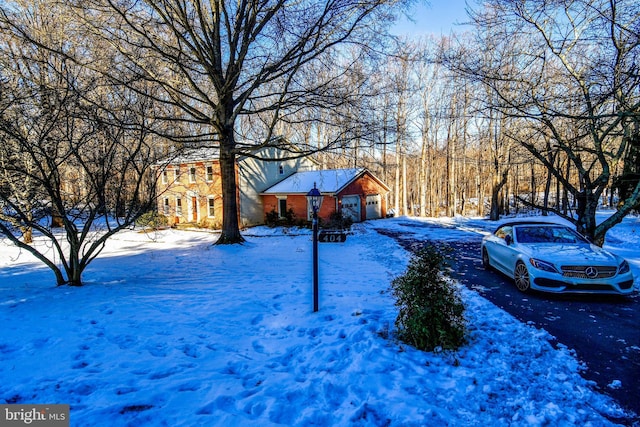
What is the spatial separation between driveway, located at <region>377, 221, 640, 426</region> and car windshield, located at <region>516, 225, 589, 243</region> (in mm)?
1149

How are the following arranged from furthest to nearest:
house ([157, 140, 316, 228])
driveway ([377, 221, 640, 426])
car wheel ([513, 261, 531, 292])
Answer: house ([157, 140, 316, 228]) → car wheel ([513, 261, 531, 292]) → driveway ([377, 221, 640, 426])

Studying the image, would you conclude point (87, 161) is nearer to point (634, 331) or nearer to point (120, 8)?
point (120, 8)

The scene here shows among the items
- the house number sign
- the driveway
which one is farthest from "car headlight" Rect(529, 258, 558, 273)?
the house number sign

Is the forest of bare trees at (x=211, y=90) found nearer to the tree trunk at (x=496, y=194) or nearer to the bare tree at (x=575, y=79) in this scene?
the bare tree at (x=575, y=79)

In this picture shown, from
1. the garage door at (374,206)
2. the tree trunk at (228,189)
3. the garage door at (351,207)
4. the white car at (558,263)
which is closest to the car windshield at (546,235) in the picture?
the white car at (558,263)

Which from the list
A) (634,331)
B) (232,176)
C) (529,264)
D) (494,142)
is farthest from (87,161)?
(494,142)

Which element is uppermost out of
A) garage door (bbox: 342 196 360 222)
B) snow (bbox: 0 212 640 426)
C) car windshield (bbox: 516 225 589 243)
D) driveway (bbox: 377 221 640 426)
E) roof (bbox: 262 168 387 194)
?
roof (bbox: 262 168 387 194)

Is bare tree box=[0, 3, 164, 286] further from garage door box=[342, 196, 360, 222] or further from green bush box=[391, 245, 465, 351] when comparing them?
garage door box=[342, 196, 360, 222]

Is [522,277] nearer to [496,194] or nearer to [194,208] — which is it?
[496,194]

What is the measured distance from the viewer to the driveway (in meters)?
3.61

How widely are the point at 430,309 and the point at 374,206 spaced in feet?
82.1

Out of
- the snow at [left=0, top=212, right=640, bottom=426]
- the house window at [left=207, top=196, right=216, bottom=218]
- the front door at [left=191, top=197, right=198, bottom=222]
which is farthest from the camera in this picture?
the front door at [left=191, top=197, right=198, bottom=222]

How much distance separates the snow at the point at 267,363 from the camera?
2.95 metres

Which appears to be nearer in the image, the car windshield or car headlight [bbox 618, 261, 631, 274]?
car headlight [bbox 618, 261, 631, 274]
